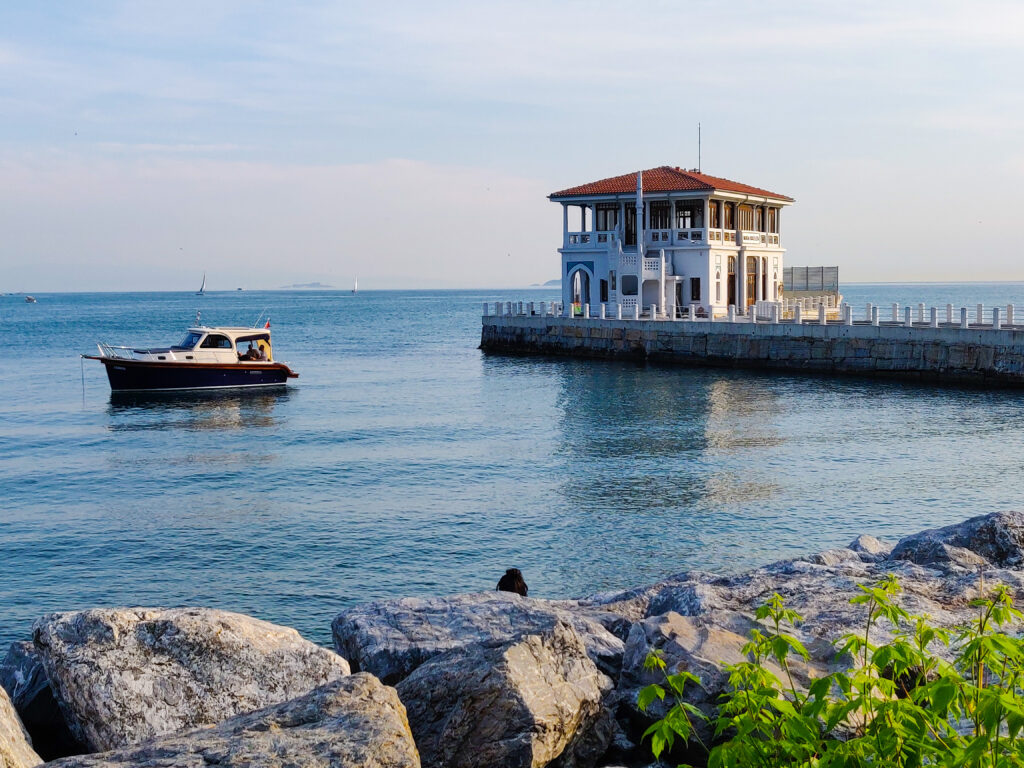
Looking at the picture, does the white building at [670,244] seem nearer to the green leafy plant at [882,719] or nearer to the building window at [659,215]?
the building window at [659,215]

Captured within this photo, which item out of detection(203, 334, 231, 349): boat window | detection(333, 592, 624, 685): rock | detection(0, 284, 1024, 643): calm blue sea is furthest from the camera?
detection(203, 334, 231, 349): boat window

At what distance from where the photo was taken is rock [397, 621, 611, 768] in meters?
5.71

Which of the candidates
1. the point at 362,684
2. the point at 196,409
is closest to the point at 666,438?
the point at 196,409

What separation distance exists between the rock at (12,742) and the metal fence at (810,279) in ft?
184

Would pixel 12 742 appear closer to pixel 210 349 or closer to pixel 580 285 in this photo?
pixel 210 349

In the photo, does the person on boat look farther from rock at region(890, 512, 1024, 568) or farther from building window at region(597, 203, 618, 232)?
building window at region(597, 203, 618, 232)

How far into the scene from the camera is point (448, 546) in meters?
15.9

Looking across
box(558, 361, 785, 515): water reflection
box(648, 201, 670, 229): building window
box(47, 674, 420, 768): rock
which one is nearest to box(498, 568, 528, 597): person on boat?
box(47, 674, 420, 768): rock

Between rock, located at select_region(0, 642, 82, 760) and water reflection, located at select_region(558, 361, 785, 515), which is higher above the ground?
rock, located at select_region(0, 642, 82, 760)

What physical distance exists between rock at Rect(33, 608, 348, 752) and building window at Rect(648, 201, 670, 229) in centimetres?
4742

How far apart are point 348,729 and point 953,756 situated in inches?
102

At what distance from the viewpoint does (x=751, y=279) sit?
174 ft

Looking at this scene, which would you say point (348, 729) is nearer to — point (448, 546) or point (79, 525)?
point (448, 546)

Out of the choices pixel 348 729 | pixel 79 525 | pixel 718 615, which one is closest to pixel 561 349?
pixel 79 525
